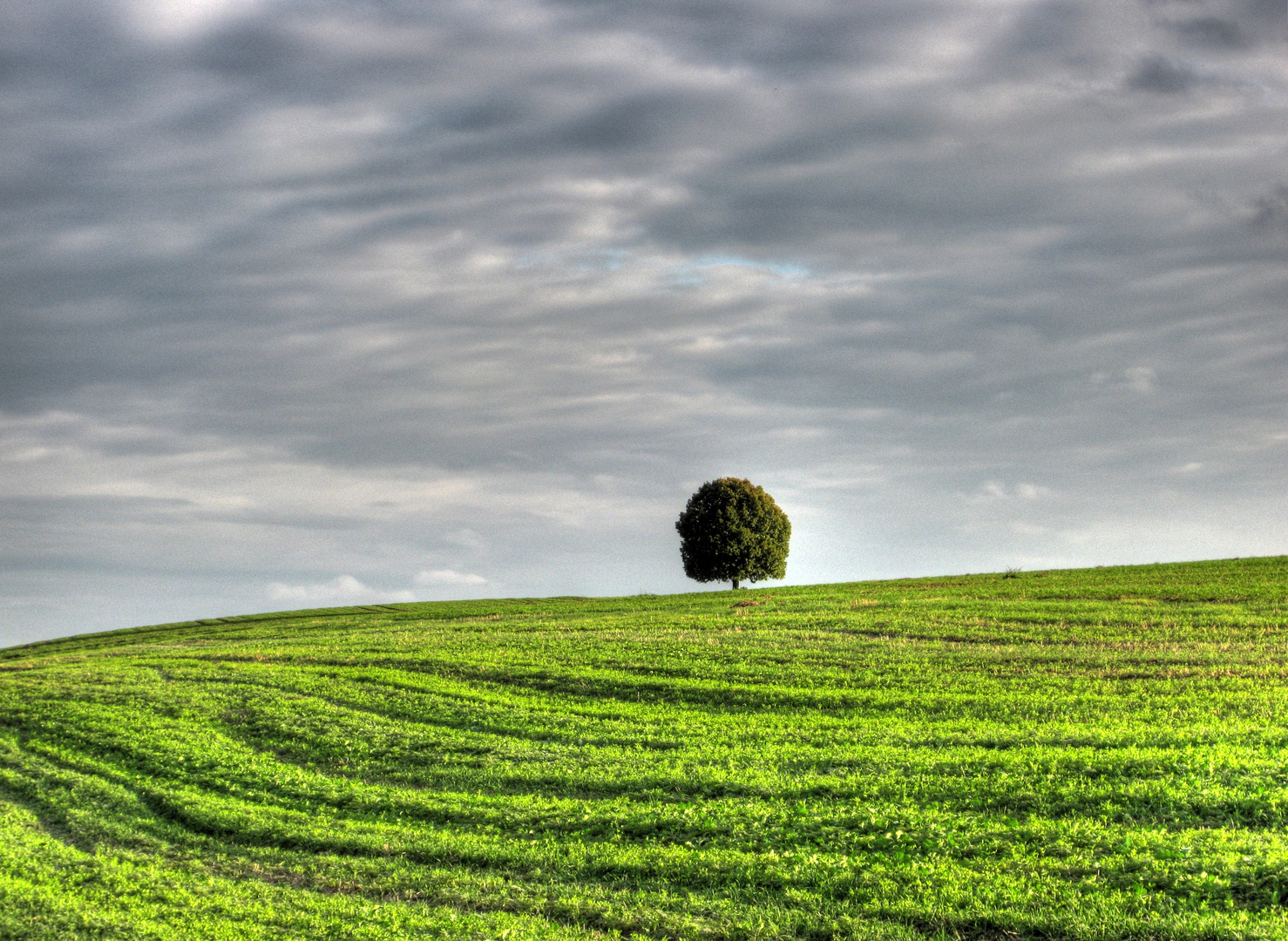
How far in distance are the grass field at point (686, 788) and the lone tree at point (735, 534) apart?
4566cm

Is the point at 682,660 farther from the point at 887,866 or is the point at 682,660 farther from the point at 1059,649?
the point at 887,866

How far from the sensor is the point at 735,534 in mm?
94000

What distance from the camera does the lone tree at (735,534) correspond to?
94.1 meters

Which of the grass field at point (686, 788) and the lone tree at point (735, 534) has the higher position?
the lone tree at point (735, 534)

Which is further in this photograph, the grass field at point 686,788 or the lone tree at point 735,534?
the lone tree at point 735,534

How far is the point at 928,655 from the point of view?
4034cm

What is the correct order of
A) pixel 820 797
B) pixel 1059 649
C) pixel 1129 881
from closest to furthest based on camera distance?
1. pixel 1129 881
2. pixel 820 797
3. pixel 1059 649

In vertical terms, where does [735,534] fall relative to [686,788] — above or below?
above

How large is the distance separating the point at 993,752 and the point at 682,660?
774 inches

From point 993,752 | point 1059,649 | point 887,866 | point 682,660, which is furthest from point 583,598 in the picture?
point 887,866

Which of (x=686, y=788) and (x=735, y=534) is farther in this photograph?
(x=735, y=534)

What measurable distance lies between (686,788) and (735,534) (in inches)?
2856

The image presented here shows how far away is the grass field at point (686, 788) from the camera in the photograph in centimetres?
1490

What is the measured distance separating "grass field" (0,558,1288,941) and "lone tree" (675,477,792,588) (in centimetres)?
4566
